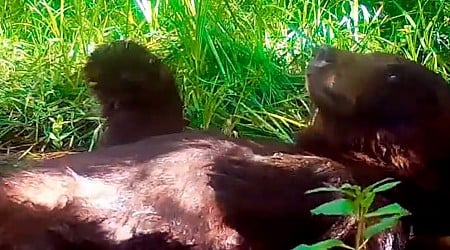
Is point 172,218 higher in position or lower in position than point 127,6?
lower

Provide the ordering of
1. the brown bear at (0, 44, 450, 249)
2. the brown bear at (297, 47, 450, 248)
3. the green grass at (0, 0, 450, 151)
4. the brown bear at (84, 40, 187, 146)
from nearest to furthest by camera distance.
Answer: the brown bear at (0, 44, 450, 249) → the brown bear at (297, 47, 450, 248) → the brown bear at (84, 40, 187, 146) → the green grass at (0, 0, 450, 151)

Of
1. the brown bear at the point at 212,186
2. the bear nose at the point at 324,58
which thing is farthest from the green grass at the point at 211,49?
the brown bear at the point at 212,186

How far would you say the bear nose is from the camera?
5.99 ft

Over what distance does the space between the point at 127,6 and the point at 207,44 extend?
415 millimetres

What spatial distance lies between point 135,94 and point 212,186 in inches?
18.8

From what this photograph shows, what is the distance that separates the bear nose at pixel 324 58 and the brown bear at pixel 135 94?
0.34 m

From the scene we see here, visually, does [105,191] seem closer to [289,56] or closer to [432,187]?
[432,187]

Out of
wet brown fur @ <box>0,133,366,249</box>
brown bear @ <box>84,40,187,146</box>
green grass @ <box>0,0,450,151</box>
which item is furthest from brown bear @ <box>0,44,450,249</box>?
green grass @ <box>0,0,450,151</box>

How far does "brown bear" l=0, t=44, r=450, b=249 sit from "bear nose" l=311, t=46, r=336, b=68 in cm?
8

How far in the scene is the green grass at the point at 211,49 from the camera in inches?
99.1

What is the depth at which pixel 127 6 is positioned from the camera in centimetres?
298

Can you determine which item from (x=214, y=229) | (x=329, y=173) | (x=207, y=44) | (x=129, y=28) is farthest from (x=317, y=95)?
(x=129, y=28)

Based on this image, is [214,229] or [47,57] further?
[47,57]

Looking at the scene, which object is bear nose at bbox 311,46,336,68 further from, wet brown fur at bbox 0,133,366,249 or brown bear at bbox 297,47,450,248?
wet brown fur at bbox 0,133,366,249
